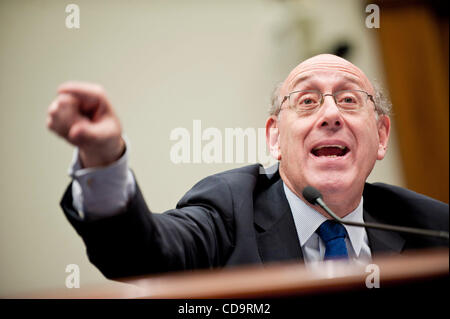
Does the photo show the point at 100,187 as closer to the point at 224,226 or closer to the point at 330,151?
the point at 224,226

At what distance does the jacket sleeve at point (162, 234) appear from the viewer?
93 cm

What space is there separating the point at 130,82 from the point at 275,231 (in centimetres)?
94

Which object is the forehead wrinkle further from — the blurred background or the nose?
the blurred background

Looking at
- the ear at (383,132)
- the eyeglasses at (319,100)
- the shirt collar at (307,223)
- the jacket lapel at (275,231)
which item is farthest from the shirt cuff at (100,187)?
the ear at (383,132)

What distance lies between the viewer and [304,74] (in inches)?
57.9

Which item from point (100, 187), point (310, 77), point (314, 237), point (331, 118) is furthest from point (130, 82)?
point (100, 187)

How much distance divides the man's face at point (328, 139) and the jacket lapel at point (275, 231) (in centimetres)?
9

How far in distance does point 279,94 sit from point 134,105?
0.62 m

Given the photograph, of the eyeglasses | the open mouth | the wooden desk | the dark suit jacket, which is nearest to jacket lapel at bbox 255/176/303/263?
the dark suit jacket

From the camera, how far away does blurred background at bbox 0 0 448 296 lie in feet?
5.79

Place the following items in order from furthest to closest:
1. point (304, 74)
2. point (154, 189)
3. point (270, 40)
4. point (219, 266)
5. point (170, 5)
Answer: point (270, 40) < point (170, 5) < point (154, 189) < point (304, 74) < point (219, 266)
